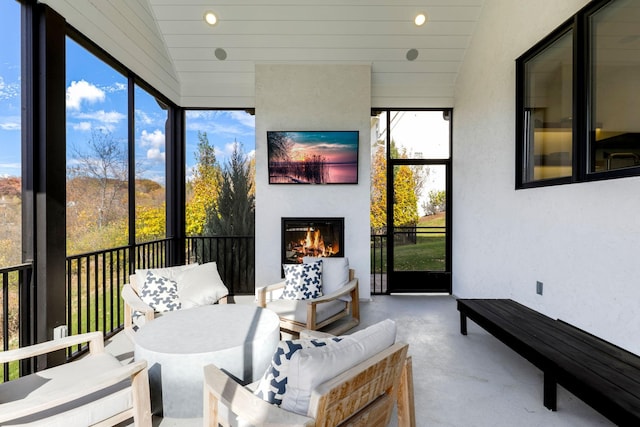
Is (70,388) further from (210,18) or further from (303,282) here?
(210,18)

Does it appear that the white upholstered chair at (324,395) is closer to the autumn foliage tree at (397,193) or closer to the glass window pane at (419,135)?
the autumn foliage tree at (397,193)

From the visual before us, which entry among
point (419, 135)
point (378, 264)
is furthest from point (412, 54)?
point (378, 264)

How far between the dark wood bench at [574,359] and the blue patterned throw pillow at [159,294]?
2828 mm

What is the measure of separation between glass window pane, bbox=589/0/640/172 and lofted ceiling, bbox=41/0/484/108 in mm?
2092

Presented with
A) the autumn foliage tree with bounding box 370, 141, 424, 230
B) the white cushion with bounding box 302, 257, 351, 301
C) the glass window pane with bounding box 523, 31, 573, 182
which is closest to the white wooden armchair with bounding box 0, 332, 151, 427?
the white cushion with bounding box 302, 257, 351, 301

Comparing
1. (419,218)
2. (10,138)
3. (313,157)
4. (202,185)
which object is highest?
(313,157)

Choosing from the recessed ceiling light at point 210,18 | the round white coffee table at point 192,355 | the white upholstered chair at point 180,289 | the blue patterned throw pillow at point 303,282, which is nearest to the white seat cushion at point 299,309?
the blue patterned throw pillow at point 303,282

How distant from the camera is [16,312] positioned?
2.34 meters

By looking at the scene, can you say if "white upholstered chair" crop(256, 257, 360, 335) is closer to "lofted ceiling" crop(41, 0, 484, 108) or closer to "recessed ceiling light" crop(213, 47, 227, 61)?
"lofted ceiling" crop(41, 0, 484, 108)

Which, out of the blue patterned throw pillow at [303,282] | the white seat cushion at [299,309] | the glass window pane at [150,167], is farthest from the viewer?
the glass window pane at [150,167]

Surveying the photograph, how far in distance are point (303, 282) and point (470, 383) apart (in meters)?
1.79

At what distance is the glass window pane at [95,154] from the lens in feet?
9.41

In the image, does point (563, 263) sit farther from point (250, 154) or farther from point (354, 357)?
point (250, 154)

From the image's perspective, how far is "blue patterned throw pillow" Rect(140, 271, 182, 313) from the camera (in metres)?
2.94
